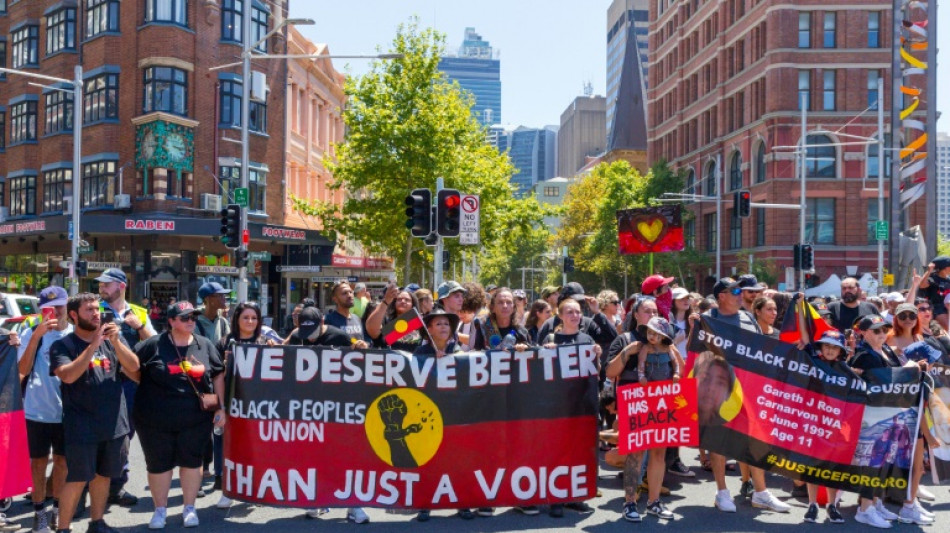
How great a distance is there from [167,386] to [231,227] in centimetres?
1556

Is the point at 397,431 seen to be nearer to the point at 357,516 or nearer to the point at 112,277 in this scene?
the point at 357,516

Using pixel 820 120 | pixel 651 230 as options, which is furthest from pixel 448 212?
pixel 820 120

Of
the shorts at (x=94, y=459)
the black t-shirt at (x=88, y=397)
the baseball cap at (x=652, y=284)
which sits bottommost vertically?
the shorts at (x=94, y=459)

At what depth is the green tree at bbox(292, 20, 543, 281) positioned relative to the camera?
3384cm

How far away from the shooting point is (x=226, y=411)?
26.7 feet

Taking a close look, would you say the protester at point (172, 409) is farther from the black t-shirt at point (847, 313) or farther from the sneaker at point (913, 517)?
the black t-shirt at point (847, 313)

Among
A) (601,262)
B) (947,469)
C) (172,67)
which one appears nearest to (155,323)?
(172,67)

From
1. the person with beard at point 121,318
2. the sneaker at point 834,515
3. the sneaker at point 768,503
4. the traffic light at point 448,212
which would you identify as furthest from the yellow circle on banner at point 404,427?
the traffic light at point 448,212

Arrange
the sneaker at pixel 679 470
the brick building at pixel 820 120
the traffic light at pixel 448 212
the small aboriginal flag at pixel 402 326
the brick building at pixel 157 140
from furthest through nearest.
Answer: the brick building at pixel 820 120 < the brick building at pixel 157 140 < the traffic light at pixel 448 212 < the sneaker at pixel 679 470 < the small aboriginal flag at pixel 402 326

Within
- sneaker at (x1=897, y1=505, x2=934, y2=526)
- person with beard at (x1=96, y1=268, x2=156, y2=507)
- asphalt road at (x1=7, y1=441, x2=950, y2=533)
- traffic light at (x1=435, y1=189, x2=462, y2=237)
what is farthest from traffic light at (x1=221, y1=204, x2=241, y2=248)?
sneaker at (x1=897, y1=505, x2=934, y2=526)

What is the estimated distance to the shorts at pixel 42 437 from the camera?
7.58 m

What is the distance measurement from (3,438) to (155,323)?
87.0 ft

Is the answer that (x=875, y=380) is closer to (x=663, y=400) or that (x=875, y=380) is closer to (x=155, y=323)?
(x=663, y=400)

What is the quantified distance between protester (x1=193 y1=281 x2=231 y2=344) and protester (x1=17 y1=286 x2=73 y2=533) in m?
1.75
